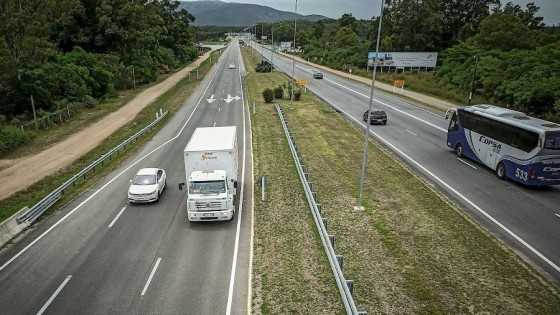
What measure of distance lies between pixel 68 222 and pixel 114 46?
60.1 m

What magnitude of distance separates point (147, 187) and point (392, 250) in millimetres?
12874

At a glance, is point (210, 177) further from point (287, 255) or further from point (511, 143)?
point (511, 143)

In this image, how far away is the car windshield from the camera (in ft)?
69.8

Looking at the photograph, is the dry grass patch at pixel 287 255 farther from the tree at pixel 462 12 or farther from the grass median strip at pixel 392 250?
the tree at pixel 462 12

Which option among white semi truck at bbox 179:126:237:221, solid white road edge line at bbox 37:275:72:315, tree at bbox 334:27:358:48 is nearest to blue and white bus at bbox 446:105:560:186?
white semi truck at bbox 179:126:237:221

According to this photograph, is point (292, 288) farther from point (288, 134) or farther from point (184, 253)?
point (288, 134)

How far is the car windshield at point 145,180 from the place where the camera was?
2128 cm

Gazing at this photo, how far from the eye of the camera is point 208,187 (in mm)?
18656

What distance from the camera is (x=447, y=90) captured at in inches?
2660

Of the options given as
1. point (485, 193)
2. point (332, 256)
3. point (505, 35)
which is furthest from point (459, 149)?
point (505, 35)

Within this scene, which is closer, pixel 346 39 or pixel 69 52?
pixel 69 52

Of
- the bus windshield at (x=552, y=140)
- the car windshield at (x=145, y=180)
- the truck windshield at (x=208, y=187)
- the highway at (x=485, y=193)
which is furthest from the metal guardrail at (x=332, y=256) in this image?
the bus windshield at (x=552, y=140)

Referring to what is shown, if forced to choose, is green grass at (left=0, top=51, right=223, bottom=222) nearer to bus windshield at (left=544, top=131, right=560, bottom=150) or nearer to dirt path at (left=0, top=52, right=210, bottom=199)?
dirt path at (left=0, top=52, right=210, bottom=199)

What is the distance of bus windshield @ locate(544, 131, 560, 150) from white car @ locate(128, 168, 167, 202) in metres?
21.5
